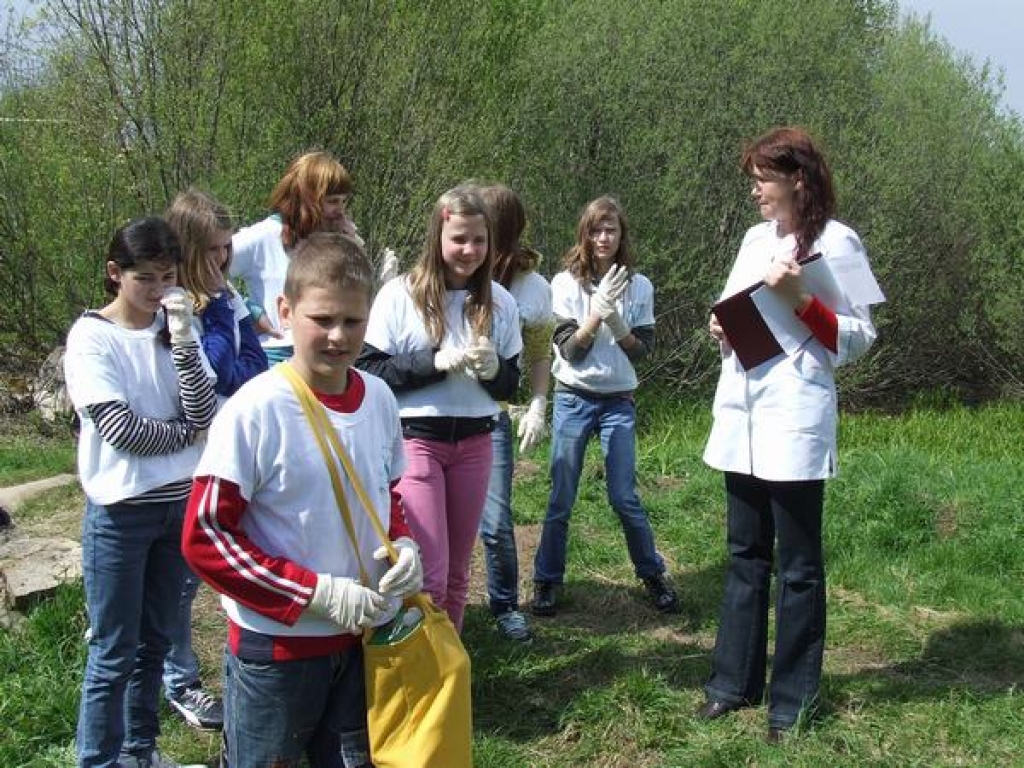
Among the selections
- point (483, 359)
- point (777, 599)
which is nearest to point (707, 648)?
point (777, 599)

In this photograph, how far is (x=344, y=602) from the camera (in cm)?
225

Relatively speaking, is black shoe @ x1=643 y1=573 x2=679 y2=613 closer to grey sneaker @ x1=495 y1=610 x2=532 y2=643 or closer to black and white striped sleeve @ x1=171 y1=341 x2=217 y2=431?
grey sneaker @ x1=495 y1=610 x2=532 y2=643

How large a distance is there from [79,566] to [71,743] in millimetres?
1163

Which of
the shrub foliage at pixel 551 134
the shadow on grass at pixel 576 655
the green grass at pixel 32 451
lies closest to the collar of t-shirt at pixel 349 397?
the shadow on grass at pixel 576 655

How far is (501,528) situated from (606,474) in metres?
0.71

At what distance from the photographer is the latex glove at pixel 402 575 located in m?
2.33

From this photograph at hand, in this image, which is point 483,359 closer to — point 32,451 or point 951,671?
point 951,671

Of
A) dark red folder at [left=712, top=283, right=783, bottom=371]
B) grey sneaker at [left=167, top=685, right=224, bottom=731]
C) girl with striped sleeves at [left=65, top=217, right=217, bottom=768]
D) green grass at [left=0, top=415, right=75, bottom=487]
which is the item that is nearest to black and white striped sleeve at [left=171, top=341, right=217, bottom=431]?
girl with striped sleeves at [left=65, top=217, right=217, bottom=768]

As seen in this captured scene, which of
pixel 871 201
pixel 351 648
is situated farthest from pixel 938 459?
pixel 351 648

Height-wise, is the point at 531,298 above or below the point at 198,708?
above

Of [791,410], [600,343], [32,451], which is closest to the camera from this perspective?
[791,410]

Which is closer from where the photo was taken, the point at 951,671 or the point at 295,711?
the point at 295,711

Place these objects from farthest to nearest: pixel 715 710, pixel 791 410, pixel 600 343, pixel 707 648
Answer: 1. pixel 600 343
2. pixel 707 648
3. pixel 715 710
4. pixel 791 410

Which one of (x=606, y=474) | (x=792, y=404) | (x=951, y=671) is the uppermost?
(x=792, y=404)
